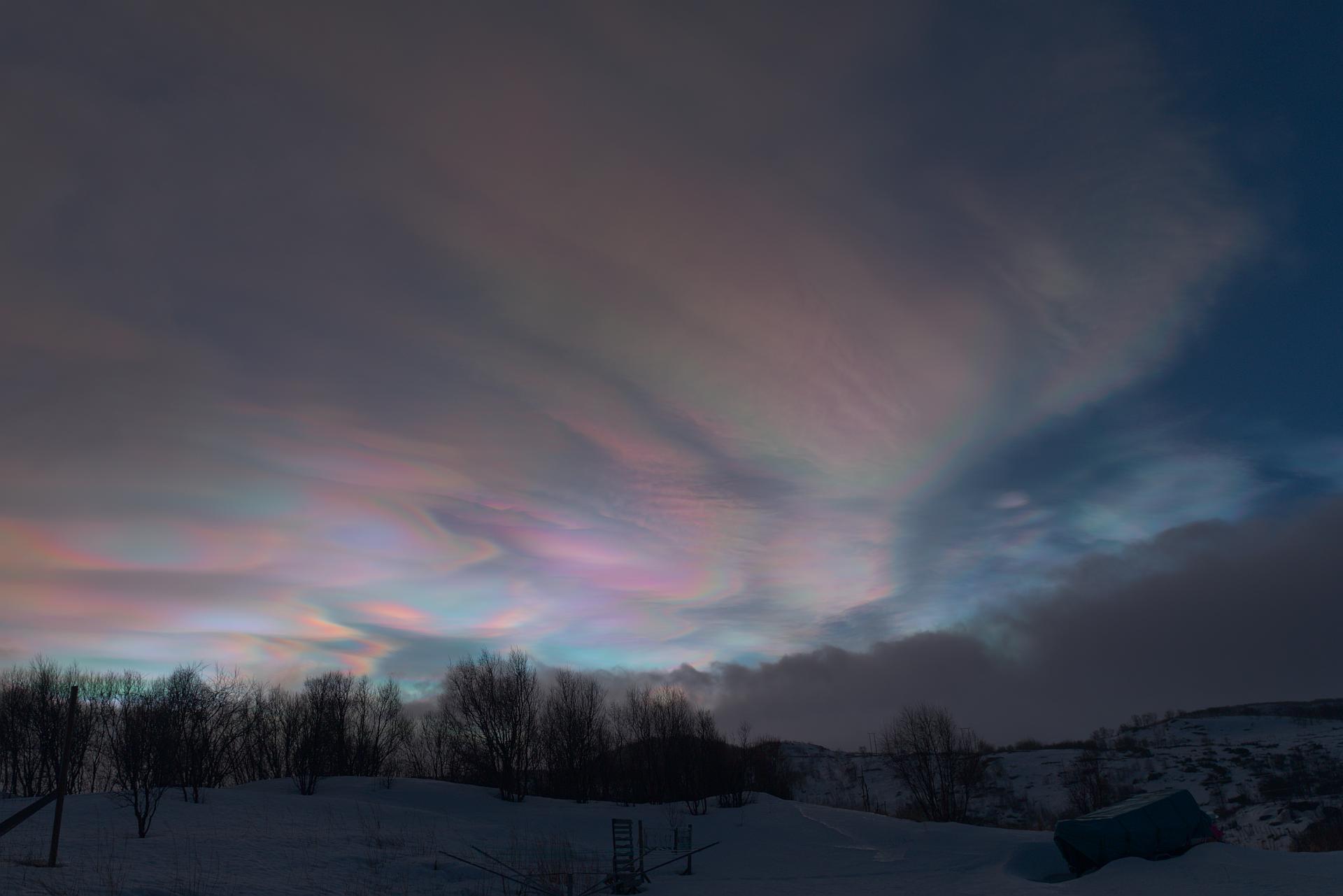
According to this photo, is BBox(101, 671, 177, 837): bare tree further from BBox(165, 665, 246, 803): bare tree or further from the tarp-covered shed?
the tarp-covered shed

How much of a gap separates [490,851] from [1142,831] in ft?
73.3

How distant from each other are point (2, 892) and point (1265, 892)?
24718mm

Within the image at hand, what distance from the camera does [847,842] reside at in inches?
1281

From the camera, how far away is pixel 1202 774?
53594 mm

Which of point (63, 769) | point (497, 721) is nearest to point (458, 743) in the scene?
point (497, 721)

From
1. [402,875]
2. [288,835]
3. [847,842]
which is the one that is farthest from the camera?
[847,842]

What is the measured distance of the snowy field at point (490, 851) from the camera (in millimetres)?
17203

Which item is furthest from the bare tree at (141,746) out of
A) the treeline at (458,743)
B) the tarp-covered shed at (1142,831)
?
the tarp-covered shed at (1142,831)

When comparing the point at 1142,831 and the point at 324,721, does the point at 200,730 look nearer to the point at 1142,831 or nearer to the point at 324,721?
the point at 324,721

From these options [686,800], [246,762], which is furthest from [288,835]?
[246,762]

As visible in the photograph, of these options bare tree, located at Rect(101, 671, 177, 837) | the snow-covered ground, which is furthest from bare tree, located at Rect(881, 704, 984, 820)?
bare tree, located at Rect(101, 671, 177, 837)

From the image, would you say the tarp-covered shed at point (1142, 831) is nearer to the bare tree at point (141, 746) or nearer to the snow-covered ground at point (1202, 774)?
the snow-covered ground at point (1202, 774)

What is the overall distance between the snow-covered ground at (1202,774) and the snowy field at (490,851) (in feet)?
56.8

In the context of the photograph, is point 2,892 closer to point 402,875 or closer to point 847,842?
point 402,875
